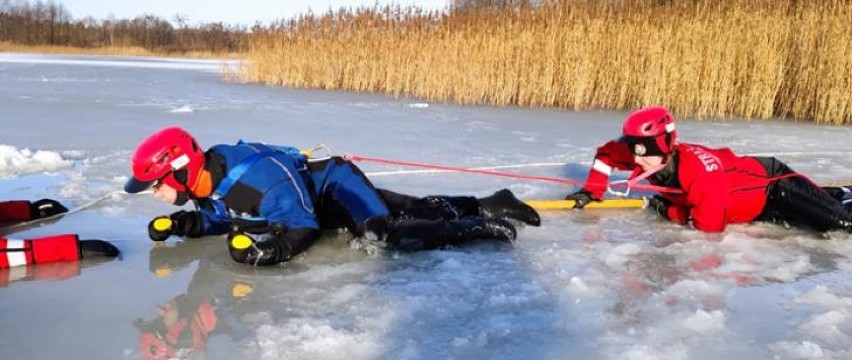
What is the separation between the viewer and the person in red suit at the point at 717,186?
318 centimetres

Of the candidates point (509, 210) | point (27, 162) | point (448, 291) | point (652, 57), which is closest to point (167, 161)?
point (448, 291)

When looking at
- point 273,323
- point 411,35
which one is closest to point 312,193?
point 273,323

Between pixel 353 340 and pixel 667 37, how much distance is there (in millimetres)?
7542

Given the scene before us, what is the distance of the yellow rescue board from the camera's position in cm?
360

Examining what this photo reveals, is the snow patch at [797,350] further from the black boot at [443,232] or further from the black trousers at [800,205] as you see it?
the black trousers at [800,205]

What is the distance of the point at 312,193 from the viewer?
2.92 metres

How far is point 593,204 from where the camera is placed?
368 cm

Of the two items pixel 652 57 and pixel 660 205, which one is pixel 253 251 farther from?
pixel 652 57

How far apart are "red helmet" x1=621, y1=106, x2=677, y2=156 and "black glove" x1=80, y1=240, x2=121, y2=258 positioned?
7.07ft

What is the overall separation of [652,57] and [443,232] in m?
6.44

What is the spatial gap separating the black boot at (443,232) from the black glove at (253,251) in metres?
0.47

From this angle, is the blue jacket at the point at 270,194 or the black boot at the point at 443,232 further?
the black boot at the point at 443,232

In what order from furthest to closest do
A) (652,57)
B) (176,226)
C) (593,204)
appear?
1. (652,57)
2. (593,204)
3. (176,226)

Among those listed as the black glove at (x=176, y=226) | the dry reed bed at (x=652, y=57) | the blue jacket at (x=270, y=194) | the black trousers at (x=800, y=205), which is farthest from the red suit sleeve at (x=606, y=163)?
the dry reed bed at (x=652, y=57)
